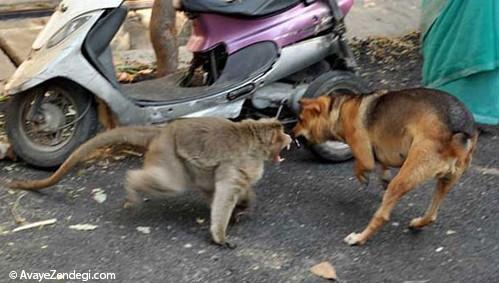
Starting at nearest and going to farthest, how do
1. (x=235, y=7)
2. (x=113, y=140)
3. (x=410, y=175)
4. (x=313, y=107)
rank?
1. (x=410, y=175)
2. (x=113, y=140)
3. (x=313, y=107)
4. (x=235, y=7)

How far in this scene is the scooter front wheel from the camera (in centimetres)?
520

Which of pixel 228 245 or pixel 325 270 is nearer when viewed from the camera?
pixel 325 270

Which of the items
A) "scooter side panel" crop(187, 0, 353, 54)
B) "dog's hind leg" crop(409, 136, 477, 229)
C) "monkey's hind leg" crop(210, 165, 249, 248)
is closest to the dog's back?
"dog's hind leg" crop(409, 136, 477, 229)

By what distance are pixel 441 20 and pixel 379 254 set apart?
2292 mm

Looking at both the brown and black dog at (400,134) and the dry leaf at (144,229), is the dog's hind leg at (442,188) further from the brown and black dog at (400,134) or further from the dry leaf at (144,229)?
the dry leaf at (144,229)

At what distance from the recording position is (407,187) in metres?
4.45

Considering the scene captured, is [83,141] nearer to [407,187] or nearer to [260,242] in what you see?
[260,242]

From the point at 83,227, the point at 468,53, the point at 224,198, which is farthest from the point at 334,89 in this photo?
the point at 83,227

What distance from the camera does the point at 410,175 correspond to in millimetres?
4418

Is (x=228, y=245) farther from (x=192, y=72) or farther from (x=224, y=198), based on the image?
(x=192, y=72)

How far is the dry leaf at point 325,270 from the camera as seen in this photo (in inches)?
167

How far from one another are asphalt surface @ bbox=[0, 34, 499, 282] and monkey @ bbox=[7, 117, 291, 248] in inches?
7.8

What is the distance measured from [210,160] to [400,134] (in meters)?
1.01

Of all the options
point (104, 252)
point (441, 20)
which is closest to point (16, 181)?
point (104, 252)
